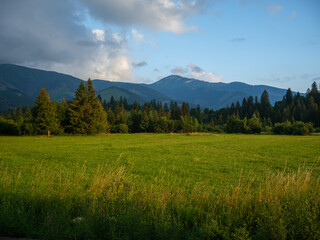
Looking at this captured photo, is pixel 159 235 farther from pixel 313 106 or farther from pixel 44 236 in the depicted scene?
pixel 313 106

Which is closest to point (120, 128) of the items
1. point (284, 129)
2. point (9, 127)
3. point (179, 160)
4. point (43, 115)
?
point (43, 115)

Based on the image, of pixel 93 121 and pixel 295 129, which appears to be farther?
pixel 295 129

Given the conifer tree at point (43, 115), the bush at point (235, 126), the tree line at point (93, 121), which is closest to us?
the conifer tree at point (43, 115)

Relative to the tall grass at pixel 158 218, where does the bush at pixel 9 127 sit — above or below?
below

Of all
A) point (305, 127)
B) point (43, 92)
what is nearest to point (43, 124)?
point (43, 92)

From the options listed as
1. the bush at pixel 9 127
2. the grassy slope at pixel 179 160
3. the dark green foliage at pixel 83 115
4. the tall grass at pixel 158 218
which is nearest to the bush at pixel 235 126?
the dark green foliage at pixel 83 115

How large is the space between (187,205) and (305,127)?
279ft

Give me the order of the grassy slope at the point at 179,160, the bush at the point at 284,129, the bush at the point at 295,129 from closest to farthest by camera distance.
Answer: the grassy slope at the point at 179,160
the bush at the point at 295,129
the bush at the point at 284,129

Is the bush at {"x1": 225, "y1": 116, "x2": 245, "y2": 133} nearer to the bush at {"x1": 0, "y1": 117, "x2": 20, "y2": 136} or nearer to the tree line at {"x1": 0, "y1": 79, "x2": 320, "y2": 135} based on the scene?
the tree line at {"x1": 0, "y1": 79, "x2": 320, "y2": 135}

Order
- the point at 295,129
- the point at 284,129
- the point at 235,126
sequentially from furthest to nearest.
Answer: the point at 235,126 → the point at 284,129 → the point at 295,129

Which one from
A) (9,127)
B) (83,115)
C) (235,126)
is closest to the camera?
(9,127)

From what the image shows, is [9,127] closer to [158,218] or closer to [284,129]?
[158,218]

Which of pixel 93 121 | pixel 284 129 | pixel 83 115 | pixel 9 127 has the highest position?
pixel 83 115

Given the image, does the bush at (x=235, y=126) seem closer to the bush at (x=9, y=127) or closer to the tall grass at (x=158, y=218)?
the bush at (x=9, y=127)
